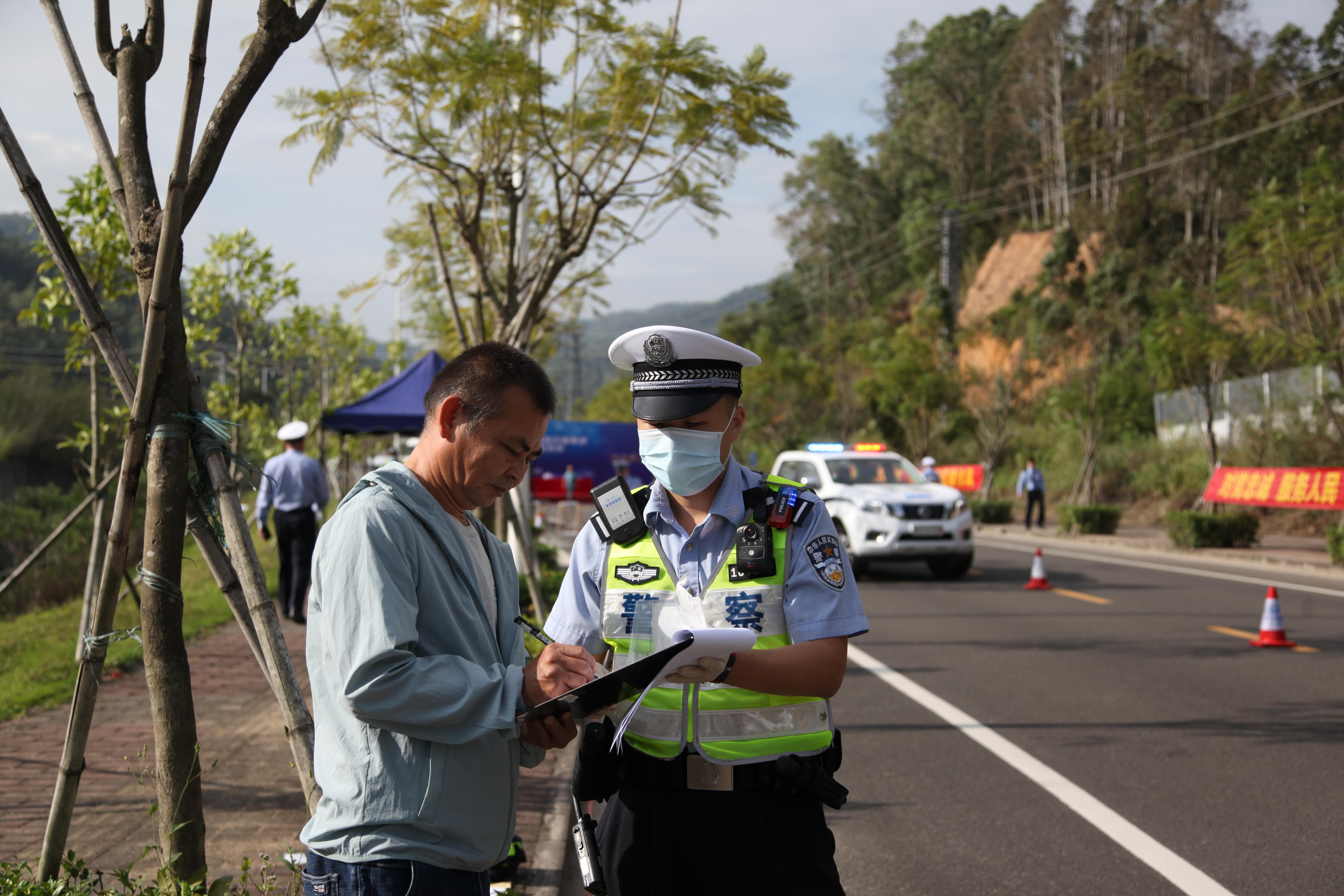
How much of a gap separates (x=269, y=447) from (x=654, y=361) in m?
16.0

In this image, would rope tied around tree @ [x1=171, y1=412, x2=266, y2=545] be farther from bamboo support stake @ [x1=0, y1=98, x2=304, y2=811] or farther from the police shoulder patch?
the police shoulder patch

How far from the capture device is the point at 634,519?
2.70 m

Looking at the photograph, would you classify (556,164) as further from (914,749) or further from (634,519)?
(634,519)

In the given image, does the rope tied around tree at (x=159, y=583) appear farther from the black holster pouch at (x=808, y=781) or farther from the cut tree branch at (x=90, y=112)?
the black holster pouch at (x=808, y=781)

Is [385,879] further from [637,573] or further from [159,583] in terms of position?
[159,583]

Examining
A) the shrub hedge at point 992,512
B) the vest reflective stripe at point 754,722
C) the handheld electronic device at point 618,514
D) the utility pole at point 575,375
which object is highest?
the utility pole at point 575,375

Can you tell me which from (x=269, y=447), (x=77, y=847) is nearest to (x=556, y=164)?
(x=77, y=847)

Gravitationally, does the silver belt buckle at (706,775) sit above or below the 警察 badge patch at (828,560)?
below

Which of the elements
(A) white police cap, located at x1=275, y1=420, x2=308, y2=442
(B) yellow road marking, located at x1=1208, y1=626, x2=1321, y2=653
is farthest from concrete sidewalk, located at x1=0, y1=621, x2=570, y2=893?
(B) yellow road marking, located at x1=1208, y1=626, x2=1321, y2=653

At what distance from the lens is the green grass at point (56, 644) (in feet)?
23.9

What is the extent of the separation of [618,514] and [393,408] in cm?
1100

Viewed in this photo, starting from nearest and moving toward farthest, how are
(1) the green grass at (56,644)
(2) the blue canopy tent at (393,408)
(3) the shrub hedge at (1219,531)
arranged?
1. (1) the green grass at (56,644)
2. (2) the blue canopy tent at (393,408)
3. (3) the shrub hedge at (1219,531)

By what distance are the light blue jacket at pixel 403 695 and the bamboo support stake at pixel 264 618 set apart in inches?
43.0

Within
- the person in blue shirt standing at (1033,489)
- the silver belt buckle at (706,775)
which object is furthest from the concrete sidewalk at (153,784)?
the person in blue shirt standing at (1033,489)
